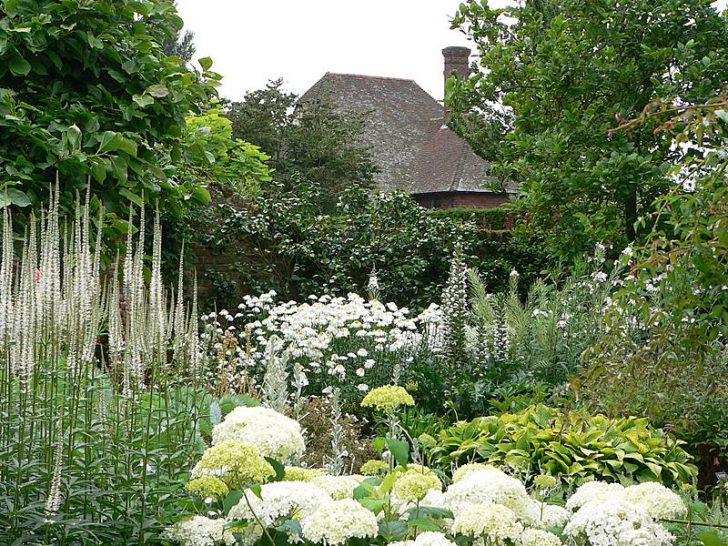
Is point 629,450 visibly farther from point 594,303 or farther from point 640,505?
point 594,303

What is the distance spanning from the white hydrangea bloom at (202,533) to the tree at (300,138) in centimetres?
1658

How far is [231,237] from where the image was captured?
9805 mm

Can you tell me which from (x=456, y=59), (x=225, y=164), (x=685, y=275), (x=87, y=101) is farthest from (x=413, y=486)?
(x=456, y=59)

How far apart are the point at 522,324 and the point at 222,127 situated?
493cm

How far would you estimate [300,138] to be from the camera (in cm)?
1870

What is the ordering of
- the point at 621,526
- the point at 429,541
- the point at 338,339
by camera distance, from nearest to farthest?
the point at 429,541
the point at 621,526
the point at 338,339

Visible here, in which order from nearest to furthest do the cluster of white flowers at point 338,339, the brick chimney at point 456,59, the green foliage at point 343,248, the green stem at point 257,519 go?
the green stem at point 257,519 < the cluster of white flowers at point 338,339 < the green foliage at point 343,248 < the brick chimney at point 456,59

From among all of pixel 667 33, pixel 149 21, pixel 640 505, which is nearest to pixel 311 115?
pixel 667 33

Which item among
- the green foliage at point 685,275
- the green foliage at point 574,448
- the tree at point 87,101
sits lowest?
the green foliage at point 574,448

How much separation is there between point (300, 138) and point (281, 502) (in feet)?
56.9

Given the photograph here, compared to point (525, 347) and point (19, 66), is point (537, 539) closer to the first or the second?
point (19, 66)

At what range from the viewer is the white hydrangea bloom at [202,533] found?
1.85 meters

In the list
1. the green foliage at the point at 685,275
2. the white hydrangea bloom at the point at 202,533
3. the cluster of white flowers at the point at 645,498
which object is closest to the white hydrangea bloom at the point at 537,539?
the cluster of white flowers at the point at 645,498

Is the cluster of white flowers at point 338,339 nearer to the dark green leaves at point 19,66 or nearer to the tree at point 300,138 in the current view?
the dark green leaves at point 19,66
